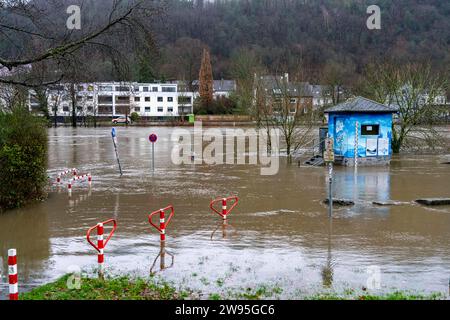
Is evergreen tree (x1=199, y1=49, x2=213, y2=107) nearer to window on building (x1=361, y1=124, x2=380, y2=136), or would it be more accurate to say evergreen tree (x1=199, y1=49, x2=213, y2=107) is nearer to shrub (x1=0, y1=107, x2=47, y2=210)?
window on building (x1=361, y1=124, x2=380, y2=136)

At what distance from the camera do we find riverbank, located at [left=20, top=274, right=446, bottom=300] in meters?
7.67

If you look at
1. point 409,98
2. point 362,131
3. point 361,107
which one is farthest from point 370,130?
point 409,98

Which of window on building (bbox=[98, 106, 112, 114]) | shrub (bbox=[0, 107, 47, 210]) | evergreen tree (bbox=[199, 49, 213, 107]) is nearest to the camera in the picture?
shrub (bbox=[0, 107, 47, 210])

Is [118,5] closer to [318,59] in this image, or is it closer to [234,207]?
[234,207]

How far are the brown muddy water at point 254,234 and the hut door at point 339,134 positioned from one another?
14.8 feet

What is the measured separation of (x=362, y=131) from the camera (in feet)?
98.1

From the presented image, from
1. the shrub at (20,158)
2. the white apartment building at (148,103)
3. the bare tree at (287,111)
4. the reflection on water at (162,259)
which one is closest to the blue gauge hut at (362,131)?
the bare tree at (287,111)

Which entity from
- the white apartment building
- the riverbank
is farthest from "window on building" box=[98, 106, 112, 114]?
the riverbank

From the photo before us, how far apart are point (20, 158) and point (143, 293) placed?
36.4 ft

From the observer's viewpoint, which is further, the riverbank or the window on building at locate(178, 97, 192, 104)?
the window on building at locate(178, 97, 192, 104)

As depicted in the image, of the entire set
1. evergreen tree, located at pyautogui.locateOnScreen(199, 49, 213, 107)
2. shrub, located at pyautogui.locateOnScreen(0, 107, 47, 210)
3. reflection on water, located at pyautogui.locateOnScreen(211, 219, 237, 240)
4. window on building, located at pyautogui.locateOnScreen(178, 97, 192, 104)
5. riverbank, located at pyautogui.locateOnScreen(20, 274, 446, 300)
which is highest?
evergreen tree, located at pyautogui.locateOnScreen(199, 49, 213, 107)

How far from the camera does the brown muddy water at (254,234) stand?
964 cm

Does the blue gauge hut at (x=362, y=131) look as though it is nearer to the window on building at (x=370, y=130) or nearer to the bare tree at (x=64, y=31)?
the window on building at (x=370, y=130)
